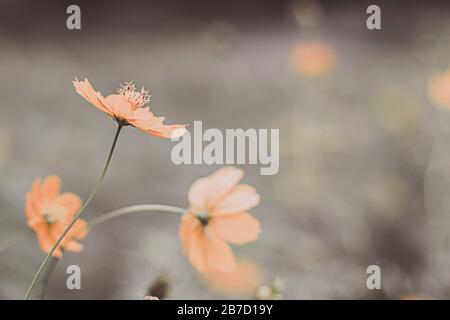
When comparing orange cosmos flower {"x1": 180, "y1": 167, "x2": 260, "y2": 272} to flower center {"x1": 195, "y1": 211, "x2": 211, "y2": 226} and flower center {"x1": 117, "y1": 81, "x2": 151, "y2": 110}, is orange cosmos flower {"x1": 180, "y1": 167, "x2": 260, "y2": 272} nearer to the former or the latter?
flower center {"x1": 195, "y1": 211, "x2": 211, "y2": 226}

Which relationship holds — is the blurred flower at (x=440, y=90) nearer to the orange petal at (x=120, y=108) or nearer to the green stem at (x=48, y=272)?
the orange petal at (x=120, y=108)

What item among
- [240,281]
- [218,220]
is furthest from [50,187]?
[240,281]

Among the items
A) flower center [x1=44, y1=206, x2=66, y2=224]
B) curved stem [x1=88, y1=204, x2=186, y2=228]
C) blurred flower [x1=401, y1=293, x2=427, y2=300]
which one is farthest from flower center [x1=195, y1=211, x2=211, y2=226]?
blurred flower [x1=401, y1=293, x2=427, y2=300]

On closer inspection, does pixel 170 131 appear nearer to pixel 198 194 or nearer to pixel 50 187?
pixel 198 194

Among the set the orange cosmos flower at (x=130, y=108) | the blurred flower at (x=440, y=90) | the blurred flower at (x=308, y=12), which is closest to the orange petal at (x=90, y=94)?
the orange cosmos flower at (x=130, y=108)

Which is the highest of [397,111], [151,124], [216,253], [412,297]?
[397,111]

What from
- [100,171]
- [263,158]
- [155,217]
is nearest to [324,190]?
[263,158]

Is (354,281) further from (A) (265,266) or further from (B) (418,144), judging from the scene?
(B) (418,144)
